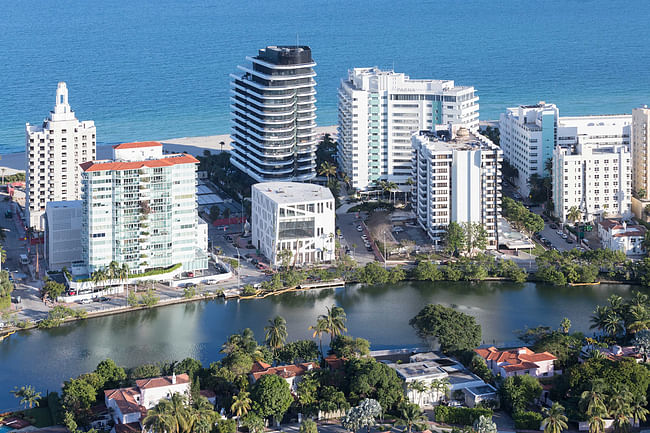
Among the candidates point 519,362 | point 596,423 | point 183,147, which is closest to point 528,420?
point 596,423

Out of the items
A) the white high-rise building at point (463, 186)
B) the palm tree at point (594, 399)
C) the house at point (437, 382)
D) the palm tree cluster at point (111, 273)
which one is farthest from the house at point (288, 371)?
the white high-rise building at point (463, 186)

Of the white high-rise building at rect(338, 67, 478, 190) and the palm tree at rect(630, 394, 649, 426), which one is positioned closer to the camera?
the palm tree at rect(630, 394, 649, 426)

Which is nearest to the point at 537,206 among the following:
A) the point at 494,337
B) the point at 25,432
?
the point at 494,337

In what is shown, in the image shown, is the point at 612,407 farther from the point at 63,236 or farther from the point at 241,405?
the point at 63,236

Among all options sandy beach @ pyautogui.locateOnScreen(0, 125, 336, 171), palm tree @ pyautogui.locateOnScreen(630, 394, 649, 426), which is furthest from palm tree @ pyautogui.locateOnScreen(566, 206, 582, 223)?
sandy beach @ pyautogui.locateOnScreen(0, 125, 336, 171)

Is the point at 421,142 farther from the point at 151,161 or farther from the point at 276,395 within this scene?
the point at 276,395

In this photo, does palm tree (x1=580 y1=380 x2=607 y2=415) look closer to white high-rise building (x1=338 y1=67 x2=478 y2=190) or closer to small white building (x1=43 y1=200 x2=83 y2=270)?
small white building (x1=43 y1=200 x2=83 y2=270)

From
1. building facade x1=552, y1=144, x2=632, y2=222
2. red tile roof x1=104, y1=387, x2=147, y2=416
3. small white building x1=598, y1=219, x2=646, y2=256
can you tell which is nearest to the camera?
red tile roof x1=104, y1=387, x2=147, y2=416
